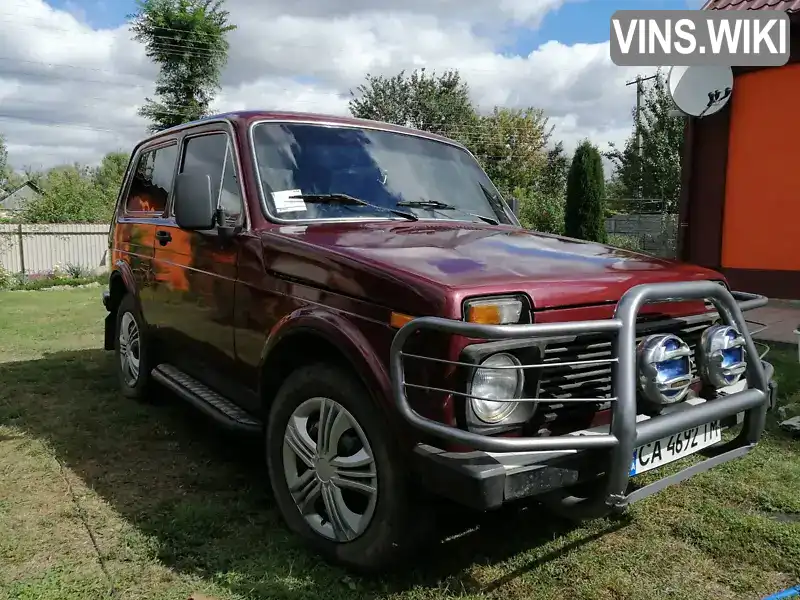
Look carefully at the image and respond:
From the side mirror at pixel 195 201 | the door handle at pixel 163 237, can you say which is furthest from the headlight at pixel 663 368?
the door handle at pixel 163 237

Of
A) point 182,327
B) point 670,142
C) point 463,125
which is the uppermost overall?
point 463,125

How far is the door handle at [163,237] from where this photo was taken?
4434 mm

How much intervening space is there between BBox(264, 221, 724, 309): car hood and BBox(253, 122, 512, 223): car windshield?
20cm

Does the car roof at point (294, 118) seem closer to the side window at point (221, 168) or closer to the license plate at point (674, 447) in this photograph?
the side window at point (221, 168)

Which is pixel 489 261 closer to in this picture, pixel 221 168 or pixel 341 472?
pixel 341 472

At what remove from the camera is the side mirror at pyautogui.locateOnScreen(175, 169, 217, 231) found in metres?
3.47

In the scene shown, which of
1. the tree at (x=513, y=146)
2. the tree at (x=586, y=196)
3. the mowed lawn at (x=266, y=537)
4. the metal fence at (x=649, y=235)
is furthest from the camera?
the tree at (x=513, y=146)

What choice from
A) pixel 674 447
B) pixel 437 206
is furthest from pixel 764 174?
pixel 674 447

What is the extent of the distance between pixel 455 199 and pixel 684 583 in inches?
93.9

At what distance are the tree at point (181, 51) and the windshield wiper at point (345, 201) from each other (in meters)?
31.9

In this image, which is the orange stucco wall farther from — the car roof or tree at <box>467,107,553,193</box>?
tree at <box>467,107,553,193</box>

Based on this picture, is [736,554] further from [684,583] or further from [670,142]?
[670,142]

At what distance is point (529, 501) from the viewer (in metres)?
2.61

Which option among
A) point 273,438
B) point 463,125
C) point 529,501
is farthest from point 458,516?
point 463,125
